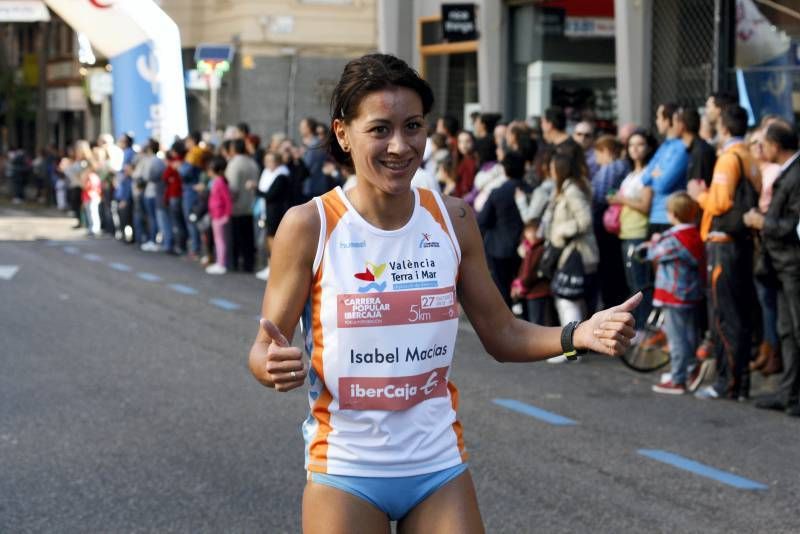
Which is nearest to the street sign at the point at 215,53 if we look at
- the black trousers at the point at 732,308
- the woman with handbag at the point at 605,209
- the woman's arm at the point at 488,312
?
the woman with handbag at the point at 605,209

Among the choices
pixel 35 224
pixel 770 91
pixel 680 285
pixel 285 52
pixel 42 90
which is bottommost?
pixel 35 224

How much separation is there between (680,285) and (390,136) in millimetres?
7304

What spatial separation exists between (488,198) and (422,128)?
9.77 meters

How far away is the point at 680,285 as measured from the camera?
10930 mm

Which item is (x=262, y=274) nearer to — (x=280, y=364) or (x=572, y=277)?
A: (x=572, y=277)

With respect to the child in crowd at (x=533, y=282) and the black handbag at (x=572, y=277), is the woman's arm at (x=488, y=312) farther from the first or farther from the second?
the child in crowd at (x=533, y=282)

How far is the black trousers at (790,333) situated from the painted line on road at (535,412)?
1.56m

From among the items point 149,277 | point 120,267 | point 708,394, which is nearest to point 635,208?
point 708,394

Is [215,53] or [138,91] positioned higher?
[215,53]

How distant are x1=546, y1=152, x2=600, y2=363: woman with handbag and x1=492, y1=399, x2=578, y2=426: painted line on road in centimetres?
221

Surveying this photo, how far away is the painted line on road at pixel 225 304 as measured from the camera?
16.1 meters

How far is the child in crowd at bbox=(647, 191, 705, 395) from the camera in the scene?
35.8 feet

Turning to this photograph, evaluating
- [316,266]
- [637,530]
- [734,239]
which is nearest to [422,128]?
[316,266]

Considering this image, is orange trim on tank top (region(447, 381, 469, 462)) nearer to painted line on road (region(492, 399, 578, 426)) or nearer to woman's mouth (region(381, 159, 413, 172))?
woman's mouth (region(381, 159, 413, 172))
